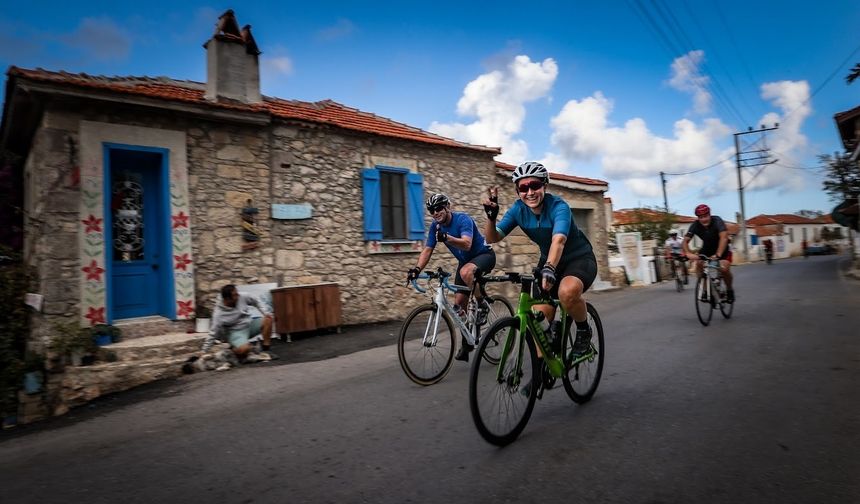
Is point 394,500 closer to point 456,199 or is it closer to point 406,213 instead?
point 406,213

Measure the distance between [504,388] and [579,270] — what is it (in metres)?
1.13

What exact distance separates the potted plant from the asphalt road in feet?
7.00

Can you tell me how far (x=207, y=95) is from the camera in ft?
29.9

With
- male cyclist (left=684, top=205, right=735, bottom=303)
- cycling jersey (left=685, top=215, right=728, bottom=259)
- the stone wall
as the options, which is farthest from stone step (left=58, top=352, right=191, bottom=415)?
cycling jersey (left=685, top=215, right=728, bottom=259)

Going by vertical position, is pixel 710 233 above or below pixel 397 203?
below

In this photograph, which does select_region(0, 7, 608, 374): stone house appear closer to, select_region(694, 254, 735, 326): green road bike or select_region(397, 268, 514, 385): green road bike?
select_region(397, 268, 514, 385): green road bike

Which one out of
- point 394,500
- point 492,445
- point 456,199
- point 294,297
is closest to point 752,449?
point 492,445

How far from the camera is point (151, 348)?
675cm

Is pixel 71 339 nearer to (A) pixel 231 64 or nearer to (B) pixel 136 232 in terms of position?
(B) pixel 136 232

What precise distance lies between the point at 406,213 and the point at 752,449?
873 centimetres

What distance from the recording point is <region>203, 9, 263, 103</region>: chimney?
29.7ft

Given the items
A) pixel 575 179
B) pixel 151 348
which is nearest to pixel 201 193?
pixel 151 348

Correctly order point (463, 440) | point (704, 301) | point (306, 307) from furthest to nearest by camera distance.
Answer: point (306, 307), point (704, 301), point (463, 440)

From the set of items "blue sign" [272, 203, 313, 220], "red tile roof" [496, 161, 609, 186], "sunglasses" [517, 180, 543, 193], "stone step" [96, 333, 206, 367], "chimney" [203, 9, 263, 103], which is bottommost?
"stone step" [96, 333, 206, 367]
